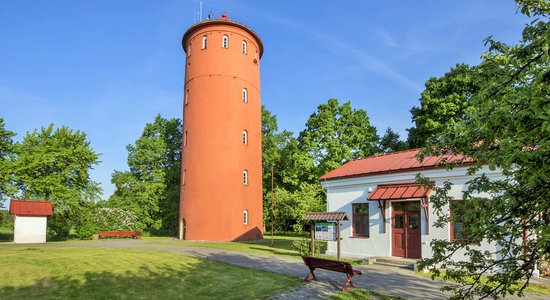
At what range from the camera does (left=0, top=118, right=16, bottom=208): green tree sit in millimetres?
27484

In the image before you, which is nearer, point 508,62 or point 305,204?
point 508,62

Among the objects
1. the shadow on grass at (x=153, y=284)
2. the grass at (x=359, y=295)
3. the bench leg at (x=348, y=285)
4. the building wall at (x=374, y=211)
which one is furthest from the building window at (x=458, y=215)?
the building wall at (x=374, y=211)

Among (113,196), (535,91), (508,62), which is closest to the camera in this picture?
(535,91)

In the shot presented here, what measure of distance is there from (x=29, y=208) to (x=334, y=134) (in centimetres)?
2357

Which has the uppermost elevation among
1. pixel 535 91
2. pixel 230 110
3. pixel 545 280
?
pixel 230 110

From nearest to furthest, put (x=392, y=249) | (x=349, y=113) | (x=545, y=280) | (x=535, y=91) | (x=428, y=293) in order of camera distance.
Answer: (x=535, y=91) < (x=428, y=293) < (x=545, y=280) < (x=392, y=249) < (x=349, y=113)

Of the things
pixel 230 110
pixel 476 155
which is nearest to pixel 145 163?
pixel 230 110

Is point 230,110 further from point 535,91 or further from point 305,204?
point 535,91

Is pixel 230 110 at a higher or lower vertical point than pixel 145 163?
higher

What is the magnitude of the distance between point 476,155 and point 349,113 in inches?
1232

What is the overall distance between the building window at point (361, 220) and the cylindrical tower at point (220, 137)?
39.5 feet

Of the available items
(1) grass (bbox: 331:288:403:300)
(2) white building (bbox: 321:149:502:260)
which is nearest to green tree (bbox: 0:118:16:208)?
(2) white building (bbox: 321:149:502:260)

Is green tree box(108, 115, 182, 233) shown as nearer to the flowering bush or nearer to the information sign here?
the flowering bush

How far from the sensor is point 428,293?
966 cm
